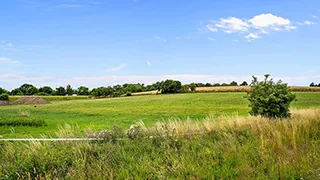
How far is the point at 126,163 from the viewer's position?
7.15 m

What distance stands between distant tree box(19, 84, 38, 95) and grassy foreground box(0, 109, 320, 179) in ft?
413

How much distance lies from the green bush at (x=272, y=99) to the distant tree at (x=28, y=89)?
124 m

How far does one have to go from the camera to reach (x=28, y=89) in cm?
12762

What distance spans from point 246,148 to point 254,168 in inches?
48.7

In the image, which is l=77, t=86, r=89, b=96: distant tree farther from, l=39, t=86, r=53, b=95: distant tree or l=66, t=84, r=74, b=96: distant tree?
l=39, t=86, r=53, b=95: distant tree

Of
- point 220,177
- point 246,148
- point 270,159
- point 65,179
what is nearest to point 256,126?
point 246,148

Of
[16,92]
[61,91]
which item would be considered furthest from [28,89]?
[61,91]

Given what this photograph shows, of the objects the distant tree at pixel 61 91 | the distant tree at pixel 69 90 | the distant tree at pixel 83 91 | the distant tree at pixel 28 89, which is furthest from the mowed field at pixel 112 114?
the distant tree at pixel 28 89

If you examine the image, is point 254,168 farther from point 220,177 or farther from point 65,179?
point 65,179

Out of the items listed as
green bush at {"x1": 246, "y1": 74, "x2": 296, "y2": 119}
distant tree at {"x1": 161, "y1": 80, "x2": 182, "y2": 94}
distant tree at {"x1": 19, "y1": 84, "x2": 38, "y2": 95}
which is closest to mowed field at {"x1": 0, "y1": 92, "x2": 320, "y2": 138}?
green bush at {"x1": 246, "y1": 74, "x2": 296, "y2": 119}

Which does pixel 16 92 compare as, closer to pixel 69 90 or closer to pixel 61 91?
pixel 61 91

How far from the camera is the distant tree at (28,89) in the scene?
12500 cm

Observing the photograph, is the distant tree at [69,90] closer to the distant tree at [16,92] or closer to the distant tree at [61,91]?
the distant tree at [61,91]

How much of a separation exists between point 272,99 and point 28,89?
129 metres
